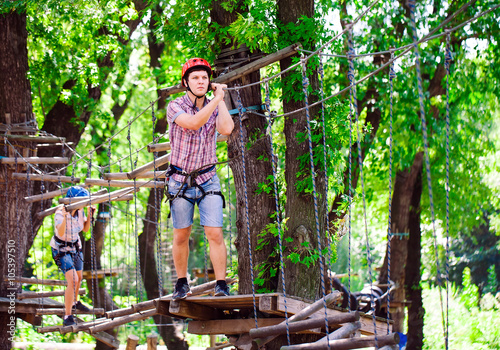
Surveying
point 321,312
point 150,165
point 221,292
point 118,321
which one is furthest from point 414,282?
point 221,292

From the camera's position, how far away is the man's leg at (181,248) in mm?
3576

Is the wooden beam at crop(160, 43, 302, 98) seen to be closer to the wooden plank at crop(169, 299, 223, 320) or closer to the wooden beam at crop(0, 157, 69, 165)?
the wooden plank at crop(169, 299, 223, 320)

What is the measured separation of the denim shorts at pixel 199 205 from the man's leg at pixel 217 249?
0.04 metres

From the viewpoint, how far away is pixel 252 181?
15.0 feet

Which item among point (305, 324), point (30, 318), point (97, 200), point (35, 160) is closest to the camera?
point (305, 324)

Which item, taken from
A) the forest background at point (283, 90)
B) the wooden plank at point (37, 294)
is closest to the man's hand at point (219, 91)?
the forest background at point (283, 90)

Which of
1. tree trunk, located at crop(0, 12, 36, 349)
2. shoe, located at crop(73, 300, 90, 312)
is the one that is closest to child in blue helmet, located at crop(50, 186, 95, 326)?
shoe, located at crop(73, 300, 90, 312)

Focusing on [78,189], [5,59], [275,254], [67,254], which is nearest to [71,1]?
[5,59]

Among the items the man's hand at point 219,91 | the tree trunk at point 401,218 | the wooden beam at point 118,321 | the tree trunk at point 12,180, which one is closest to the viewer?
the man's hand at point 219,91

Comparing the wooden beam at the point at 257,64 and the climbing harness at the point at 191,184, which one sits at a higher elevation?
the wooden beam at the point at 257,64

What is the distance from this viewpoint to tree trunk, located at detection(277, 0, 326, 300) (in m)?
4.26

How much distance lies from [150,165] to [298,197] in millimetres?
1245

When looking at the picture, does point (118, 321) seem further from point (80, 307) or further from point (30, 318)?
point (30, 318)

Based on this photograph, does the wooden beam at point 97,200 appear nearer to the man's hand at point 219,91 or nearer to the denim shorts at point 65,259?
the denim shorts at point 65,259
